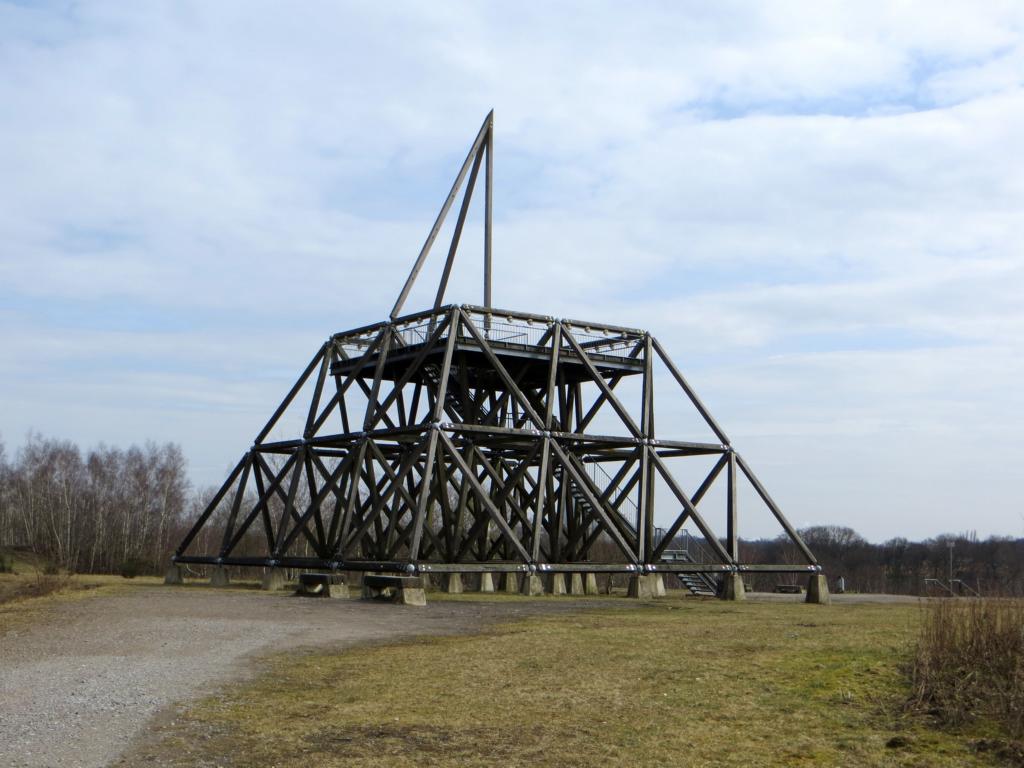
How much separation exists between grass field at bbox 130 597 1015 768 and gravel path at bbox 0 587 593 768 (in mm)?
722

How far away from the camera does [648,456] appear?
124 feet

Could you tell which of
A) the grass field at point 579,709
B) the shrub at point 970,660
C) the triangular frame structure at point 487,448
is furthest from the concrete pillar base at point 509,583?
the shrub at point 970,660

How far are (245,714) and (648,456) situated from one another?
2691 centimetres

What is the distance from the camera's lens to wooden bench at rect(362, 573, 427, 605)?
28016 mm

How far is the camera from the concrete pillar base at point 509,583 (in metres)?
39.9

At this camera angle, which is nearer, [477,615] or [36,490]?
[477,615]

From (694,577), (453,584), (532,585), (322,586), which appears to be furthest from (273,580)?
(694,577)

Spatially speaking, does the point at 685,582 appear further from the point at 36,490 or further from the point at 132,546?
the point at 36,490

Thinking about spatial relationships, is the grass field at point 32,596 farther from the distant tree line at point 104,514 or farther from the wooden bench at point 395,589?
the distant tree line at point 104,514

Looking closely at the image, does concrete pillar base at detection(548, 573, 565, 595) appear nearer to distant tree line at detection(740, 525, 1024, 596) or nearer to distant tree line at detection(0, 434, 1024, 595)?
distant tree line at detection(0, 434, 1024, 595)

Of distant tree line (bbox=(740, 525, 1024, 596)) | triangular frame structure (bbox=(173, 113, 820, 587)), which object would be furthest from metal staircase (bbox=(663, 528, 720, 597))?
distant tree line (bbox=(740, 525, 1024, 596))

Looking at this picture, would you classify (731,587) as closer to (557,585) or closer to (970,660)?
(557,585)

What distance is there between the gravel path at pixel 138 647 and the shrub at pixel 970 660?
320 inches

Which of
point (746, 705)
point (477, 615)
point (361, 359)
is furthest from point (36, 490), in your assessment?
point (746, 705)
